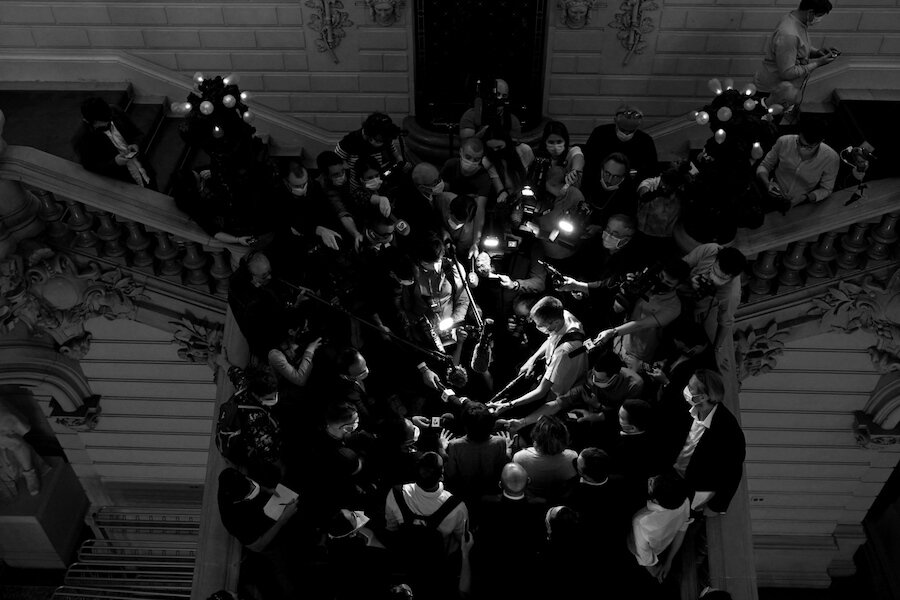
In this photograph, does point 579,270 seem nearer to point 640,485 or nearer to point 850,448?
point 640,485

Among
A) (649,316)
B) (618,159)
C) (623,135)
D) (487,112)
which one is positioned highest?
(487,112)

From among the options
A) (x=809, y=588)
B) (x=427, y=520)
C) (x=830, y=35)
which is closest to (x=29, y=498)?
(x=427, y=520)

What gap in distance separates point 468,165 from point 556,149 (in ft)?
3.11

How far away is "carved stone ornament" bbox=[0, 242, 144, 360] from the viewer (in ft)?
31.8

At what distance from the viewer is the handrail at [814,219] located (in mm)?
8995

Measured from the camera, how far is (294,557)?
7.51 meters

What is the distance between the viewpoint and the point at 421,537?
24.1 ft

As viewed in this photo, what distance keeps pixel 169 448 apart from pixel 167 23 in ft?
19.5

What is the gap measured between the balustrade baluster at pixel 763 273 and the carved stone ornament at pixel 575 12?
3.95 m

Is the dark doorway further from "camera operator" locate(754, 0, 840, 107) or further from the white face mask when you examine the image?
"camera operator" locate(754, 0, 840, 107)

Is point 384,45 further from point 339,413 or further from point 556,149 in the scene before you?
point 339,413

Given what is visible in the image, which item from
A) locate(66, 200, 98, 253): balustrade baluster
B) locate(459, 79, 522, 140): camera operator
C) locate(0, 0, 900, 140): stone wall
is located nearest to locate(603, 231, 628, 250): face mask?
locate(459, 79, 522, 140): camera operator

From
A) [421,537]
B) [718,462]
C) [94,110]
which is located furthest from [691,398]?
[94,110]

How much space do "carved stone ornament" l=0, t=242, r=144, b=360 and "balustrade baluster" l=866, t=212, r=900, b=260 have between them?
7.52 meters
